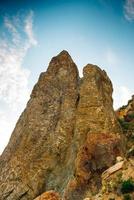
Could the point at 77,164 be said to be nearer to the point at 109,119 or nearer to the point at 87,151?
the point at 87,151

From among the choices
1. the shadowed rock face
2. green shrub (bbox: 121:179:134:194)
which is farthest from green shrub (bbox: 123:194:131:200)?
the shadowed rock face

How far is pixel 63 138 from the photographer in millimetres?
61094

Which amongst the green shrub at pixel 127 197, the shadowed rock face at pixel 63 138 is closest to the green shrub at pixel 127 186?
the green shrub at pixel 127 197

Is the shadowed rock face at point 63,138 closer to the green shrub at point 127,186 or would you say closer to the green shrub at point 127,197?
the green shrub at point 127,186

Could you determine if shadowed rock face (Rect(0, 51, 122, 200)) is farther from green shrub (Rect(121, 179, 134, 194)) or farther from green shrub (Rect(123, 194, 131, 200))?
green shrub (Rect(123, 194, 131, 200))

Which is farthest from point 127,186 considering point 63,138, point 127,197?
point 63,138

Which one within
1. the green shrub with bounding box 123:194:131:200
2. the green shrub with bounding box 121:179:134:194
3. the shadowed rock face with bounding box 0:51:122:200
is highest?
the shadowed rock face with bounding box 0:51:122:200

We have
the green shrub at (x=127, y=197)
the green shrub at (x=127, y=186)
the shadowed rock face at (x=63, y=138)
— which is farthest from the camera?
the shadowed rock face at (x=63, y=138)

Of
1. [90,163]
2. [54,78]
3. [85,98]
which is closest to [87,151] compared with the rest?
[90,163]

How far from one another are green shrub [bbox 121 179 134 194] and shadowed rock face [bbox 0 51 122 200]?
1080cm

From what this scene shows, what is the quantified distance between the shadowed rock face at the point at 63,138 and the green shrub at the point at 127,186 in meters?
10.8

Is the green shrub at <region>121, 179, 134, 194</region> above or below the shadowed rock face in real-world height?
below

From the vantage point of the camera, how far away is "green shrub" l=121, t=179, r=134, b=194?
36.9m

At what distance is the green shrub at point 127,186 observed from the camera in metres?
Answer: 36.9
